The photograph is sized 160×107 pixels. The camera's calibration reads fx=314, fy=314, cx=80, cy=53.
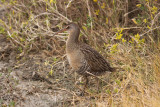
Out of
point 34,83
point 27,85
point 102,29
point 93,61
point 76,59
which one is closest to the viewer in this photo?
point 76,59

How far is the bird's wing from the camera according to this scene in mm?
5492

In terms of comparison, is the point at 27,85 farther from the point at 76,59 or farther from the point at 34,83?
the point at 76,59

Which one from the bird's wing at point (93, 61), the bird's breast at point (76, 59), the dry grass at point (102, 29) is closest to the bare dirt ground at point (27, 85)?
the dry grass at point (102, 29)

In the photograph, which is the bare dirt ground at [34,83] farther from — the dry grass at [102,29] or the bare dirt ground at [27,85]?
the dry grass at [102,29]

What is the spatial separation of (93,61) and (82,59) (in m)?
0.23

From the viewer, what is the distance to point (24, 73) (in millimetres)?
6375

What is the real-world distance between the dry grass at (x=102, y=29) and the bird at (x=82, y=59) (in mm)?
322

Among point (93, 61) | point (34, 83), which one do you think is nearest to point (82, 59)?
point (93, 61)

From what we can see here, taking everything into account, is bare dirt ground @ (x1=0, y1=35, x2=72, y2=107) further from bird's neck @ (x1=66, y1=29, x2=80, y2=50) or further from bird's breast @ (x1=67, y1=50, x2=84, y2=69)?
bird's neck @ (x1=66, y1=29, x2=80, y2=50)

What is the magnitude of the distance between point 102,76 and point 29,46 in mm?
1970

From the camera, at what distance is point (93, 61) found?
5.54 meters

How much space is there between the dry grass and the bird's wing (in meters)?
0.30

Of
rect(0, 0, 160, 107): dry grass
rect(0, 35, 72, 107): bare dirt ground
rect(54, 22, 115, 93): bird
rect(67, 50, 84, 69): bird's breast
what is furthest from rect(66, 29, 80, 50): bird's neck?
rect(0, 35, 72, 107): bare dirt ground

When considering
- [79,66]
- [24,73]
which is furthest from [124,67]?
[24,73]
